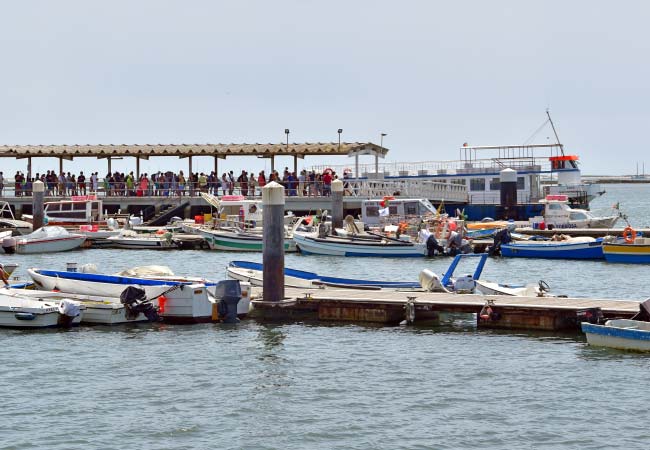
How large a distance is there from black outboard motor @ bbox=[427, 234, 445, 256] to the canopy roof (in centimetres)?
1831

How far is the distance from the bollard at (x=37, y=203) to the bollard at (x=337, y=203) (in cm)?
1396

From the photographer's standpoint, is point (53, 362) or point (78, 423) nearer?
point (78, 423)

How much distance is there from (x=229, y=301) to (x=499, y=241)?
73.7ft

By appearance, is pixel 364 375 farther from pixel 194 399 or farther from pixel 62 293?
pixel 62 293

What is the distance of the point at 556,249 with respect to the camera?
50000mm

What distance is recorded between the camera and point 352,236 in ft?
168

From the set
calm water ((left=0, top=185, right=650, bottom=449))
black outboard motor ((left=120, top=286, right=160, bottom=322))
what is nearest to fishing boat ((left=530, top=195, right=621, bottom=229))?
calm water ((left=0, top=185, right=650, bottom=449))

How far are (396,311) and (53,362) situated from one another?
8550 millimetres

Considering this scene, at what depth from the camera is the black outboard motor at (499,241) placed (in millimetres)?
50219

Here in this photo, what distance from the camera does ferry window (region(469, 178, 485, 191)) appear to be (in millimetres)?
69750

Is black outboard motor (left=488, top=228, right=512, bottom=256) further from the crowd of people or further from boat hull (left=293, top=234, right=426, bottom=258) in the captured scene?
the crowd of people

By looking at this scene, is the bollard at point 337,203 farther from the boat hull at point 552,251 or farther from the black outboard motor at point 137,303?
the black outboard motor at point 137,303

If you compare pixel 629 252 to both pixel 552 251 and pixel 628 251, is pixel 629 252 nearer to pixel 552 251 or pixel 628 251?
pixel 628 251

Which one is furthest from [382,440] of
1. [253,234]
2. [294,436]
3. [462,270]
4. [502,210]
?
[502,210]
